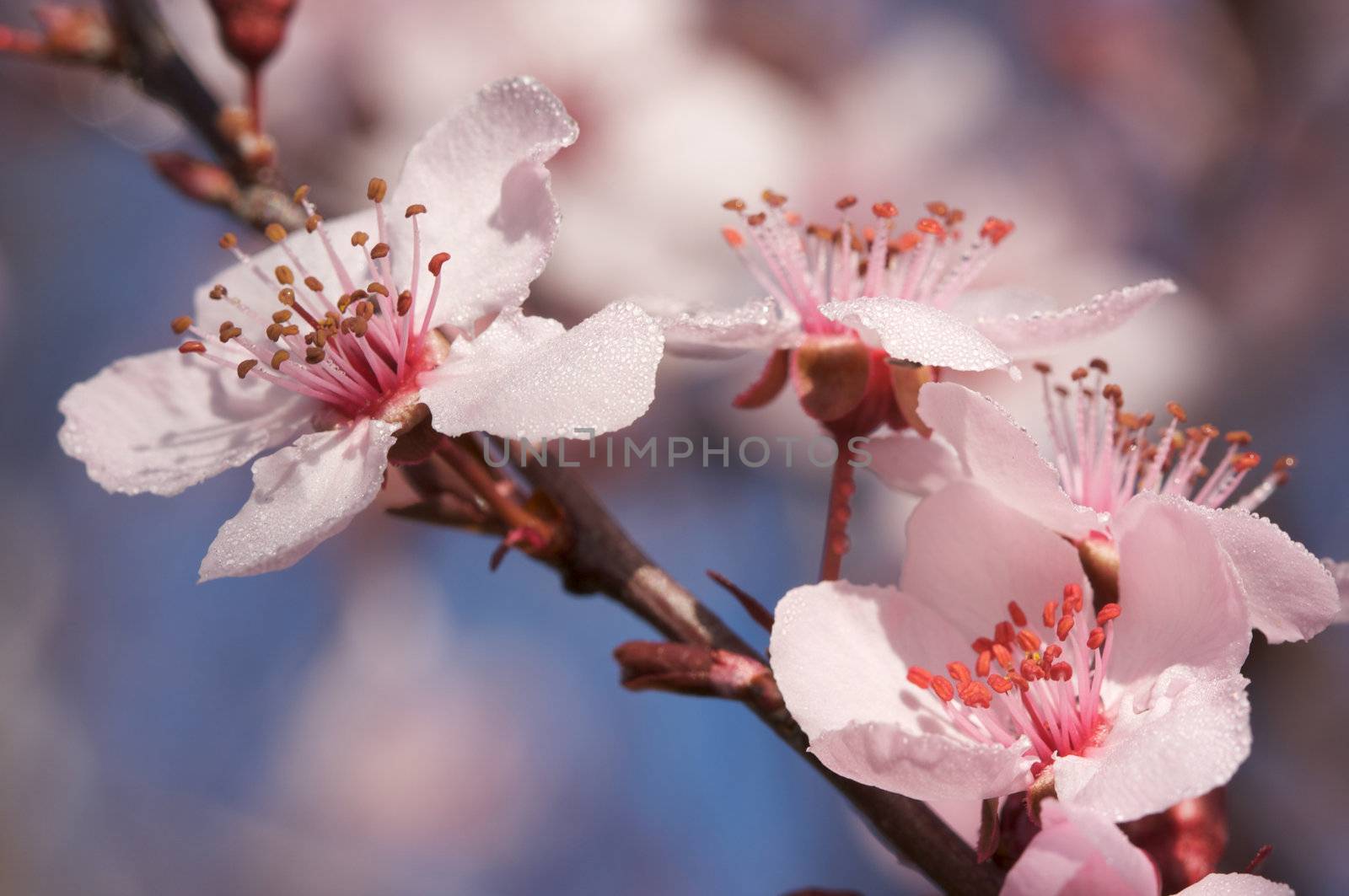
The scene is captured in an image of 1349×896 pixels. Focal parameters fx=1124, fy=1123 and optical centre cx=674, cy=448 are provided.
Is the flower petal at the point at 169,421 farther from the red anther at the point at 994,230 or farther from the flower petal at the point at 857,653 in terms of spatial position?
the red anther at the point at 994,230

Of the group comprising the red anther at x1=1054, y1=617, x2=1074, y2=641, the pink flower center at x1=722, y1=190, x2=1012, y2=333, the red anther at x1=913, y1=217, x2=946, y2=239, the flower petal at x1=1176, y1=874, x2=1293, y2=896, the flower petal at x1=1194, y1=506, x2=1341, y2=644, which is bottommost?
the flower petal at x1=1176, y1=874, x2=1293, y2=896

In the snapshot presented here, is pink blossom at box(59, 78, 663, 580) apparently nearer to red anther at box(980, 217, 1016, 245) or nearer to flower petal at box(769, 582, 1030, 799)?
flower petal at box(769, 582, 1030, 799)

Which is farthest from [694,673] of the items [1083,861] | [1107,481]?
[1107,481]

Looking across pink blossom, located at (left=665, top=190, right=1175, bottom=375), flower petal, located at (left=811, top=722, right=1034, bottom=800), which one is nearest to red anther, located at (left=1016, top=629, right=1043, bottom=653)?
flower petal, located at (left=811, top=722, right=1034, bottom=800)

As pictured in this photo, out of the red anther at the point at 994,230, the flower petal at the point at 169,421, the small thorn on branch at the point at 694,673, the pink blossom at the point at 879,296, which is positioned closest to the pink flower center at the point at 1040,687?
the small thorn on branch at the point at 694,673

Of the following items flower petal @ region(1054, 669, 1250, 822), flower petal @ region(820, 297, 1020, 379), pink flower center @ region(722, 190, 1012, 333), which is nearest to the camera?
flower petal @ region(1054, 669, 1250, 822)

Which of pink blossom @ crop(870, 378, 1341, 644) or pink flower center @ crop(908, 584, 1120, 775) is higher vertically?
pink blossom @ crop(870, 378, 1341, 644)
